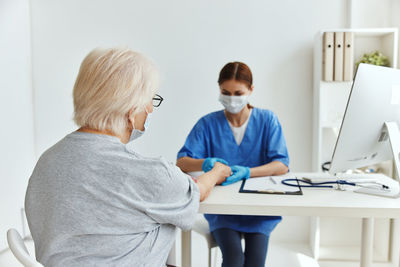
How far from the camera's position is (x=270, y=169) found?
162cm

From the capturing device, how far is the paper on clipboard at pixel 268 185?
1.32m

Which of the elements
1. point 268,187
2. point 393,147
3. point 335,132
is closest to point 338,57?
point 335,132

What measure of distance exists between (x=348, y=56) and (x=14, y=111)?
241 centimetres

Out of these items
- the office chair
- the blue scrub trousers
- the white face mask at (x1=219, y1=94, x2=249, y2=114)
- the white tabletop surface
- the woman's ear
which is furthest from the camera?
the white face mask at (x1=219, y1=94, x2=249, y2=114)

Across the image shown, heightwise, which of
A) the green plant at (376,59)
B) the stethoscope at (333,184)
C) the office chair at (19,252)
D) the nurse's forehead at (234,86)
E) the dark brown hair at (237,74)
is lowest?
the stethoscope at (333,184)

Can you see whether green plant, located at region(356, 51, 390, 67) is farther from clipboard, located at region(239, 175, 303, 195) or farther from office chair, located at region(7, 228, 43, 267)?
office chair, located at region(7, 228, 43, 267)

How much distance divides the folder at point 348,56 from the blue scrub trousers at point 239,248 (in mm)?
1350

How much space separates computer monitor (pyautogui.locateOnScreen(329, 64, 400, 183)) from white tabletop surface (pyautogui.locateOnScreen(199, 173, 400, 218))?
153 mm

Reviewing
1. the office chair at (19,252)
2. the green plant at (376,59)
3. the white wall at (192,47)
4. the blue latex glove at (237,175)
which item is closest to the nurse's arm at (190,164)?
the blue latex glove at (237,175)

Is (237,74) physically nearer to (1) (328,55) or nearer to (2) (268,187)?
(2) (268,187)

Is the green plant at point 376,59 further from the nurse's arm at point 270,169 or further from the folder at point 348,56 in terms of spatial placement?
the nurse's arm at point 270,169

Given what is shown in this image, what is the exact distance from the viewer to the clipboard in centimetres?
128

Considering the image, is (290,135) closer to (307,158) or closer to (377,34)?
(307,158)

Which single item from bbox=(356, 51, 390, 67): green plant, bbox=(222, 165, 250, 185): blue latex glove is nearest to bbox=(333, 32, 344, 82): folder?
bbox=(356, 51, 390, 67): green plant
